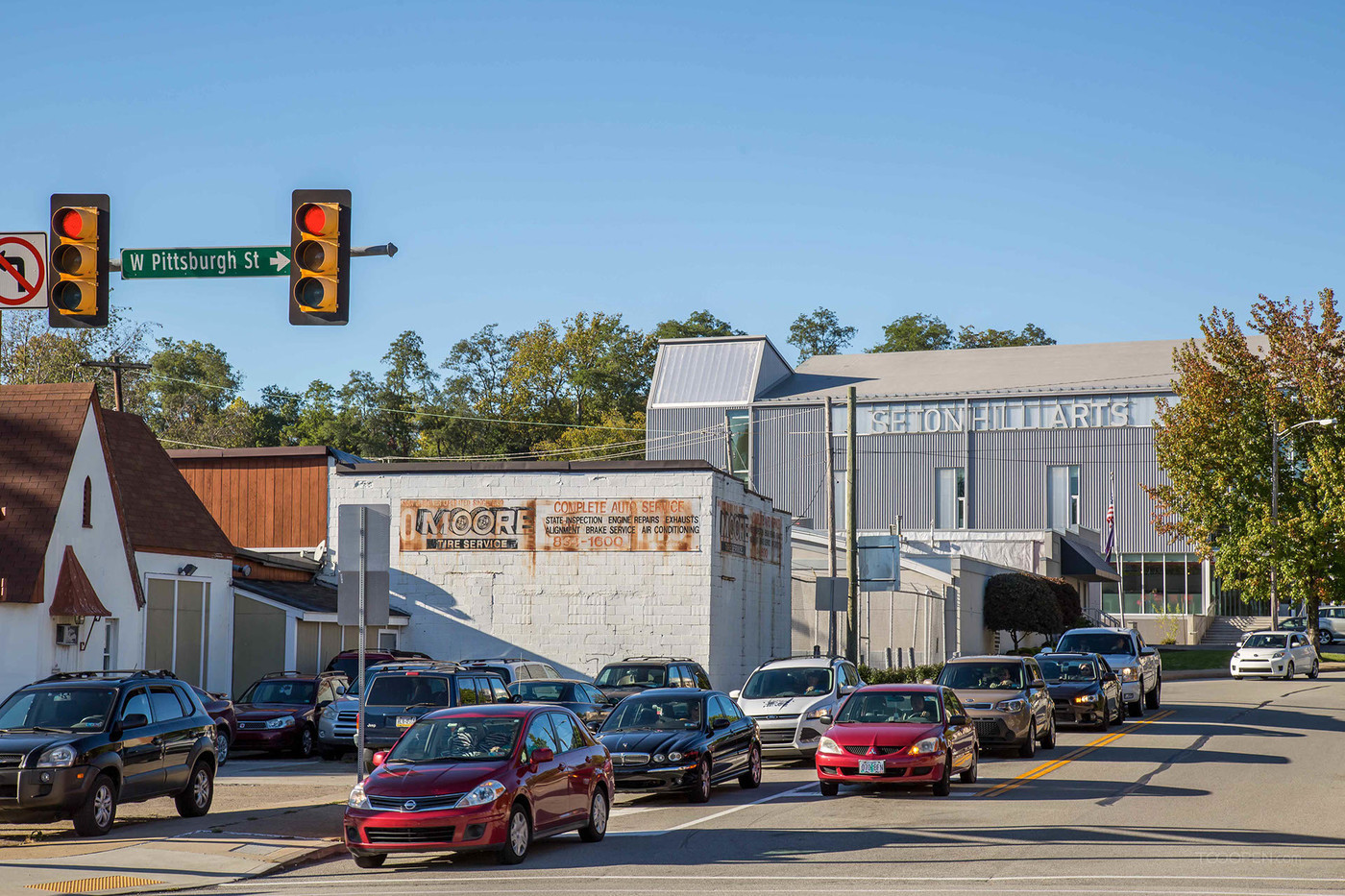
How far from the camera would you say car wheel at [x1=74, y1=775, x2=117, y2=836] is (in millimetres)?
15156

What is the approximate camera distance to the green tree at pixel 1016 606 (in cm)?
5022

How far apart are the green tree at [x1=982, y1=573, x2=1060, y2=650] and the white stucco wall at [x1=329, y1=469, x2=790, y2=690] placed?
665 inches

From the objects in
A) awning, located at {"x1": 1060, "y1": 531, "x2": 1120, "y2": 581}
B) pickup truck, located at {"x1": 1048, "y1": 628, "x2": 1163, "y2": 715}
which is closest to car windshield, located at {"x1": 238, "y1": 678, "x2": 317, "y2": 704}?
pickup truck, located at {"x1": 1048, "y1": 628, "x2": 1163, "y2": 715}

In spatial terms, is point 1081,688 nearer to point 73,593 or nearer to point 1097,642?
point 1097,642

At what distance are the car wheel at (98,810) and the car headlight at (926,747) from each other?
9652 mm

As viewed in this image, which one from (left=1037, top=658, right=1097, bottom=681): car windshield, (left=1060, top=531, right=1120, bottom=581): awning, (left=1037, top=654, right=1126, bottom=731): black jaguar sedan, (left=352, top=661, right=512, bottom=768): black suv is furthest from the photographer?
(left=1060, top=531, right=1120, bottom=581): awning

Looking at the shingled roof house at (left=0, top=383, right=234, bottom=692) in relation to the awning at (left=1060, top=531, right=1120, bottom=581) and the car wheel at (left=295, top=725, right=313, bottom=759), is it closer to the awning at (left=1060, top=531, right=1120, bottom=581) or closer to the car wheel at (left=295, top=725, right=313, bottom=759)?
the car wheel at (left=295, top=725, right=313, bottom=759)

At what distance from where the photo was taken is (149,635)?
2944 centimetres

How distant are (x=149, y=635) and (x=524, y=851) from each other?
60.5 feet

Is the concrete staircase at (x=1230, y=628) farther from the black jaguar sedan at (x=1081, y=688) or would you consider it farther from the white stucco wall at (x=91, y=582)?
the white stucco wall at (x=91, y=582)

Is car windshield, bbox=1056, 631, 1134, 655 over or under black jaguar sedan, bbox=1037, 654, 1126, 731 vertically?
over

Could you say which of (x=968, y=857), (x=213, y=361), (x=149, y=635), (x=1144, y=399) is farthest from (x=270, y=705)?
(x=213, y=361)

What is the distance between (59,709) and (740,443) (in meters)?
59.8

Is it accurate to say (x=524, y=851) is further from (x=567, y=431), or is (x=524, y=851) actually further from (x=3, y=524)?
(x=567, y=431)
